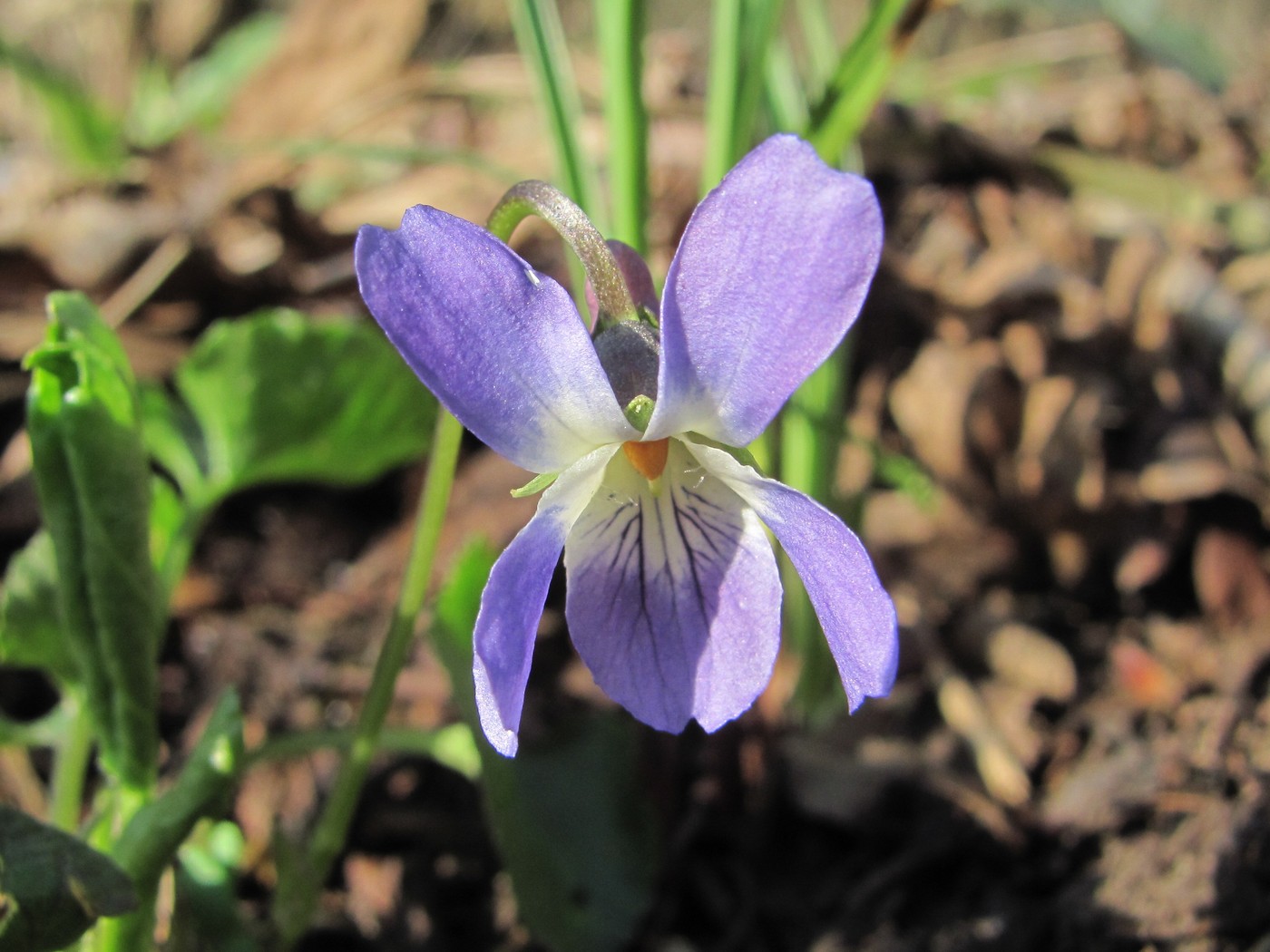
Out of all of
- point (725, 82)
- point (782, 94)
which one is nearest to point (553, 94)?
point (725, 82)

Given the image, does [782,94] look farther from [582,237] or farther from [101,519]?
[101,519]

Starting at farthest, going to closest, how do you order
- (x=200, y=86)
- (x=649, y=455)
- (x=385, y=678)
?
(x=200, y=86) < (x=385, y=678) < (x=649, y=455)

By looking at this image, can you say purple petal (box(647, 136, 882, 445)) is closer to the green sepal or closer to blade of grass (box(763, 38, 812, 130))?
the green sepal

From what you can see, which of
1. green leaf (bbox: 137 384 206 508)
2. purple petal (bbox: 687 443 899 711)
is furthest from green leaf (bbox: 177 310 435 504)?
purple petal (bbox: 687 443 899 711)

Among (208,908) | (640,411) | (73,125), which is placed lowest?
(208,908)

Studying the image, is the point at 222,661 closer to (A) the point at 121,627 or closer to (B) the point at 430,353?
(A) the point at 121,627

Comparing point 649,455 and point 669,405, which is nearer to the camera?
point 669,405

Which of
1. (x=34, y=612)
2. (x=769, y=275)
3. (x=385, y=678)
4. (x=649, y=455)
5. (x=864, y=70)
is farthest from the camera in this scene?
(x=864, y=70)

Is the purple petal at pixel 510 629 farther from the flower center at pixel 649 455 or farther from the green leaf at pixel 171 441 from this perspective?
the green leaf at pixel 171 441
